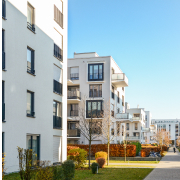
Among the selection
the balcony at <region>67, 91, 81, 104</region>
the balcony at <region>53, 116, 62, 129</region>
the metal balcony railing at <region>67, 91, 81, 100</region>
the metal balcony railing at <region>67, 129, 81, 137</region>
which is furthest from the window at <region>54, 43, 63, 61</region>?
the metal balcony railing at <region>67, 129, 81, 137</region>

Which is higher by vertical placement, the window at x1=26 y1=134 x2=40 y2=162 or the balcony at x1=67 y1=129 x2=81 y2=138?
the window at x1=26 y1=134 x2=40 y2=162

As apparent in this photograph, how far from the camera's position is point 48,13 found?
874 inches

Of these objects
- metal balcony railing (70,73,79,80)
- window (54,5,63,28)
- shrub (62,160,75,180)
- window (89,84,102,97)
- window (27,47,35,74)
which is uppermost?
window (54,5,63,28)

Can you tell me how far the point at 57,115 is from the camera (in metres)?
24.0

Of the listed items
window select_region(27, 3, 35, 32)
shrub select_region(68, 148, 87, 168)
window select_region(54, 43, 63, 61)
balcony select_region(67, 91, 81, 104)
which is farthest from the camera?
balcony select_region(67, 91, 81, 104)

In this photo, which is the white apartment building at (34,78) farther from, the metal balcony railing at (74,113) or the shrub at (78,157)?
the metal balcony railing at (74,113)

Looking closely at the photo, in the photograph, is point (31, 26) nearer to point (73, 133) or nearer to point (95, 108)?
point (95, 108)

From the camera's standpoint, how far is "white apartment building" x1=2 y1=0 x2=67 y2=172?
1588cm

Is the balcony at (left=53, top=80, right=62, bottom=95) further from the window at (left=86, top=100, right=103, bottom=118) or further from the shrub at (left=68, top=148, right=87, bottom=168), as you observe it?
the window at (left=86, top=100, right=103, bottom=118)

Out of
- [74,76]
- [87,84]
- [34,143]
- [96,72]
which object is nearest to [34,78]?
[34,143]

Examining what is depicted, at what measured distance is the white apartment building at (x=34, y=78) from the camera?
1588 centimetres

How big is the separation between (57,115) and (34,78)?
223 inches

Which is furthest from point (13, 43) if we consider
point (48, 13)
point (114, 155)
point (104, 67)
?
point (104, 67)

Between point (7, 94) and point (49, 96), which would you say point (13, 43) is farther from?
point (49, 96)
